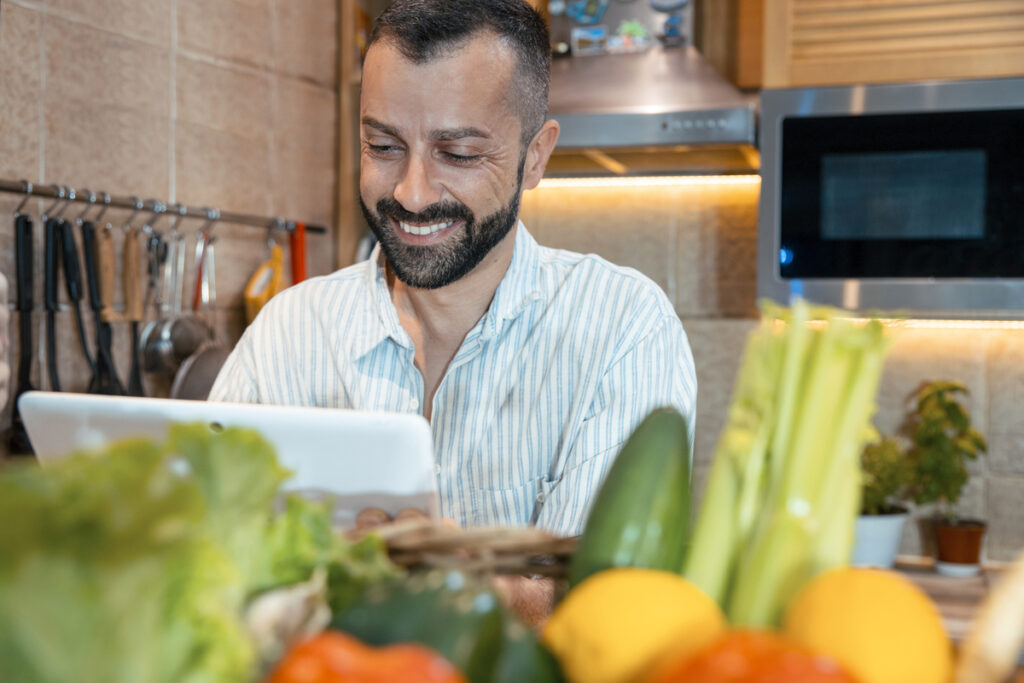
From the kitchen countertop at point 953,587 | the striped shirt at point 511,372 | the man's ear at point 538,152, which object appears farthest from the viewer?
the kitchen countertop at point 953,587

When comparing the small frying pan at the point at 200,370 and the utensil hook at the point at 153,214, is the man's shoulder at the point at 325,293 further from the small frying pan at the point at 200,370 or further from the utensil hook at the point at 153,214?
the utensil hook at the point at 153,214

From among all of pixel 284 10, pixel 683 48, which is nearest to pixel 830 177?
pixel 683 48

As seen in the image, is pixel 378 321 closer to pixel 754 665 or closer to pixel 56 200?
pixel 56 200

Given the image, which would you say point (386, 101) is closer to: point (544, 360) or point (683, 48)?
point (544, 360)

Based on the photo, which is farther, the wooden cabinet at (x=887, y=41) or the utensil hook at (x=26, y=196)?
the wooden cabinet at (x=887, y=41)

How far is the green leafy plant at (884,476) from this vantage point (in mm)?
2170

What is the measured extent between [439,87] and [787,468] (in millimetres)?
854

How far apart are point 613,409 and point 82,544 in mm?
970

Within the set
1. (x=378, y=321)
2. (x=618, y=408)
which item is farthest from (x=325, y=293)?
(x=618, y=408)

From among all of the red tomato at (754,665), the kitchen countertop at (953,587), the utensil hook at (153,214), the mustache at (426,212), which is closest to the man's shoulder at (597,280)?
the mustache at (426,212)

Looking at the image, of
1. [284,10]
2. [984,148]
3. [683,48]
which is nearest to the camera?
[984,148]

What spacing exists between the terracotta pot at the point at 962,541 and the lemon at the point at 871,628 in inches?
75.4

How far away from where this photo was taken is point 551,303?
138 centimetres

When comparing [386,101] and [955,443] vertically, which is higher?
[386,101]
